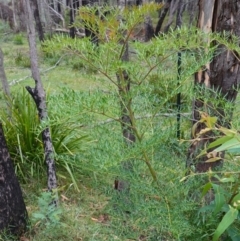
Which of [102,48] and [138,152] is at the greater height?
[102,48]

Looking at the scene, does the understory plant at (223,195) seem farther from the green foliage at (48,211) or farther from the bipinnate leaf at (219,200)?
the green foliage at (48,211)

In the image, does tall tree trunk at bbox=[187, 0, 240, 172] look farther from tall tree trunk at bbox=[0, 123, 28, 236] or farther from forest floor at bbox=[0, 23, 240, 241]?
tall tree trunk at bbox=[0, 123, 28, 236]

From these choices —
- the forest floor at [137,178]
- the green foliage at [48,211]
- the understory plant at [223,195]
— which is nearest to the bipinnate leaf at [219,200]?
the understory plant at [223,195]

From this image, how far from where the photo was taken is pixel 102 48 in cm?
111

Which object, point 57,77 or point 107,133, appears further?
point 57,77

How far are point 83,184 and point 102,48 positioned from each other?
1908 mm

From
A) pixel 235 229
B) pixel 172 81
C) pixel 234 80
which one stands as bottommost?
pixel 235 229

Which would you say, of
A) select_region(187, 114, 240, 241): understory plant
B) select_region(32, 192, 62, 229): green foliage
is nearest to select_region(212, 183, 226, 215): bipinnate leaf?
select_region(187, 114, 240, 241): understory plant

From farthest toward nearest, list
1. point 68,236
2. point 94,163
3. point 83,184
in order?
point 83,184 → point 68,236 → point 94,163

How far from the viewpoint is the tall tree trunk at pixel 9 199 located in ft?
5.98

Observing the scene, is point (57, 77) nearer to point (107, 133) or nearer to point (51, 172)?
point (51, 172)

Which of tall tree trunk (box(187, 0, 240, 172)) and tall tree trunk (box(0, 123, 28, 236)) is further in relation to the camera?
tall tree trunk (box(0, 123, 28, 236))

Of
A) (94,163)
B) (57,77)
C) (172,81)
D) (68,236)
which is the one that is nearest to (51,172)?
(68,236)

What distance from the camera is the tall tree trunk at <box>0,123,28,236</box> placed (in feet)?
5.98
